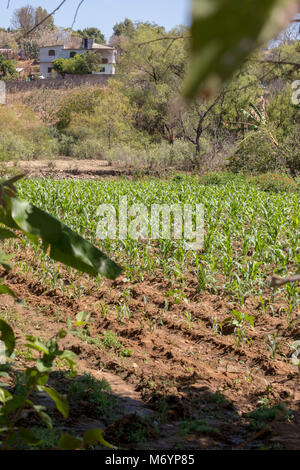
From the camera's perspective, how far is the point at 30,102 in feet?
173

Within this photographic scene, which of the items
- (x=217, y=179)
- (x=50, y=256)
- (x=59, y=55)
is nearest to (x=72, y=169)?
(x=217, y=179)

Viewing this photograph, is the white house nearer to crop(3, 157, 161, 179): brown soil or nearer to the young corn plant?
crop(3, 157, 161, 179): brown soil

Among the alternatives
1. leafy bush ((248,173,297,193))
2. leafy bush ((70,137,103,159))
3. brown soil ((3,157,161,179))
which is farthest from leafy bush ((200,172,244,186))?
leafy bush ((70,137,103,159))

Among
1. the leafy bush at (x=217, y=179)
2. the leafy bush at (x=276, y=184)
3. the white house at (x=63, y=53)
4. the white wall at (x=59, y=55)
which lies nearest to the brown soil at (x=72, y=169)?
the leafy bush at (x=217, y=179)

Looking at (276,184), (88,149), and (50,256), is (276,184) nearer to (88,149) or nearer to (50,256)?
(50,256)

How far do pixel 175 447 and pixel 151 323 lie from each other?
2669 mm

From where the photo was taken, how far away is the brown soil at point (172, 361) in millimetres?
3035

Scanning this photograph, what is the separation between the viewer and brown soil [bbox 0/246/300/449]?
304 cm

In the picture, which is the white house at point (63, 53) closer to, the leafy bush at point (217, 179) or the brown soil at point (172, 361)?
the leafy bush at point (217, 179)

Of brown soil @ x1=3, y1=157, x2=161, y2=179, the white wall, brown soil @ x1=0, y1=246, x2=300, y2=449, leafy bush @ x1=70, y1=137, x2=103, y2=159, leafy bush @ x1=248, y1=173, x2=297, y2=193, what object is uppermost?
the white wall

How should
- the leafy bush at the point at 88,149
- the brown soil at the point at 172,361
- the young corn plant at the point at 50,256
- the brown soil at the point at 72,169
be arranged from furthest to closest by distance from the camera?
the leafy bush at the point at 88,149, the brown soil at the point at 72,169, the brown soil at the point at 172,361, the young corn plant at the point at 50,256
